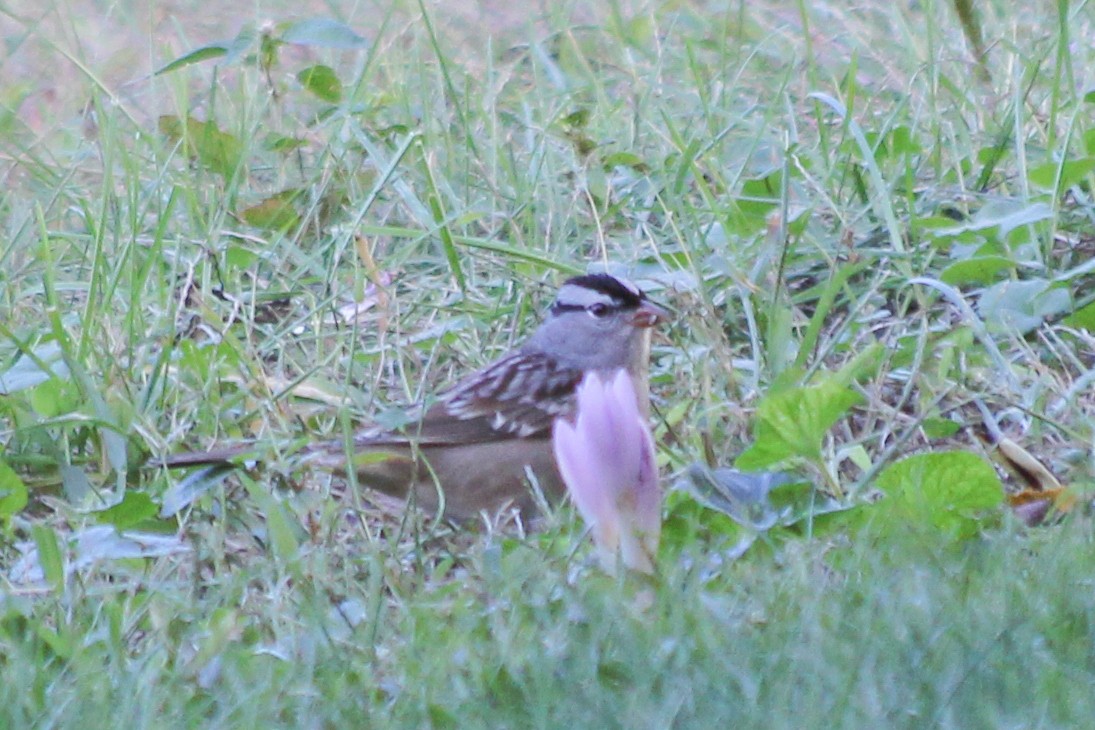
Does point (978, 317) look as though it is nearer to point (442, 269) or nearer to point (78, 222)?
point (442, 269)

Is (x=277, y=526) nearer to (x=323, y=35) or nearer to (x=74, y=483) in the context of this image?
(x=74, y=483)

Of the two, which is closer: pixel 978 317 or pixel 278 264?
pixel 978 317

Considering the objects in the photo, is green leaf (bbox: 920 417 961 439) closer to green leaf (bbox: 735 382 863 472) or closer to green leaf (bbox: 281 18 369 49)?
green leaf (bbox: 735 382 863 472)

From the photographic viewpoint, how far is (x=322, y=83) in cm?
672

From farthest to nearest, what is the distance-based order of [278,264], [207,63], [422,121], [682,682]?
[207,63] < [422,121] < [278,264] < [682,682]

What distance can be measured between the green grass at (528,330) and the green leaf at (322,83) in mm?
51

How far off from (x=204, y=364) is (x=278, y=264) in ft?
3.24

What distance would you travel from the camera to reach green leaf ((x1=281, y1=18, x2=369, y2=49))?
19.3 ft

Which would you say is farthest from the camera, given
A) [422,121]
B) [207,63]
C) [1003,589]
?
[207,63]

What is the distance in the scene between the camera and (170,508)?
405 cm

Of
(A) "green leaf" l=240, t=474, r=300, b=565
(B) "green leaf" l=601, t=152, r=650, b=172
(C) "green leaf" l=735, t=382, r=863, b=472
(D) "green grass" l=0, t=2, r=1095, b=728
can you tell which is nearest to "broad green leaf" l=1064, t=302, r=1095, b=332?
(D) "green grass" l=0, t=2, r=1095, b=728

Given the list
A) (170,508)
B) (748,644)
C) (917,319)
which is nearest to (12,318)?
(170,508)

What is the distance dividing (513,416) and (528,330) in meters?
0.70

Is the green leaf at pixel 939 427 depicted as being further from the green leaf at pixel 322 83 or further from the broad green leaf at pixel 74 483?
the green leaf at pixel 322 83
